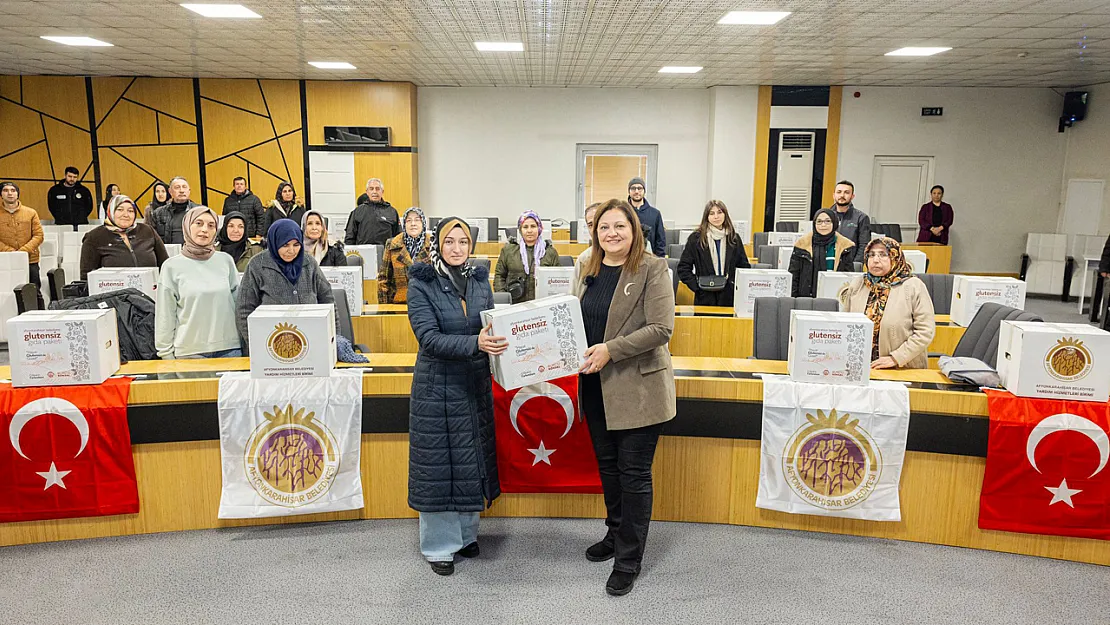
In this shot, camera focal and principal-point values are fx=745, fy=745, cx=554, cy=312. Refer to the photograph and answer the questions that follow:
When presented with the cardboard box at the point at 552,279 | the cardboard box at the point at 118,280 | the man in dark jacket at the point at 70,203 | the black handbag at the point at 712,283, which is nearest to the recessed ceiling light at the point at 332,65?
the man in dark jacket at the point at 70,203

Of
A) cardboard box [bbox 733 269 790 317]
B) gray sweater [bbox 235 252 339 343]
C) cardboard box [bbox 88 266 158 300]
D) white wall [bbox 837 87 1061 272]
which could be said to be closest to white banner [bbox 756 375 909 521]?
cardboard box [bbox 733 269 790 317]

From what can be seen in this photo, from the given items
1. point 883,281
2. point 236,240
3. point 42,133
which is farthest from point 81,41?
point 883,281

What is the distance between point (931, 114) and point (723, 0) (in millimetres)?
7343

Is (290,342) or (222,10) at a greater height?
Answer: (222,10)

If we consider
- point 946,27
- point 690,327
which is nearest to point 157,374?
point 690,327

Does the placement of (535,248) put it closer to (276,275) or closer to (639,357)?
(276,275)

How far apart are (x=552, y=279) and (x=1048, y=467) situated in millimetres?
2917

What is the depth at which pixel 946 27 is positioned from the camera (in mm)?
7117

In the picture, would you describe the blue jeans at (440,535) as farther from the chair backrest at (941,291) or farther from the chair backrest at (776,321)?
the chair backrest at (941,291)

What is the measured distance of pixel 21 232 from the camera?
7.48m

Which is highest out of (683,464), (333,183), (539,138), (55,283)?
(539,138)

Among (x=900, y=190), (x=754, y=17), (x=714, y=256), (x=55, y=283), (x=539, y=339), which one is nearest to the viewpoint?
(x=539, y=339)

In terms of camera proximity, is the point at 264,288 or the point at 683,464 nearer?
the point at 683,464

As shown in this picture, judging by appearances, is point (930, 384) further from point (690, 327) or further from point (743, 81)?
point (743, 81)
